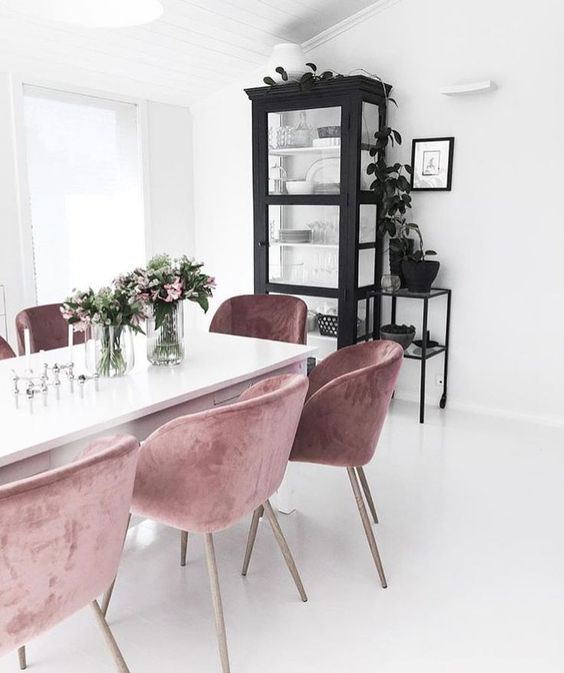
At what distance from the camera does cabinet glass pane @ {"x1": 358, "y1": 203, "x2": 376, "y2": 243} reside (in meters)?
4.03

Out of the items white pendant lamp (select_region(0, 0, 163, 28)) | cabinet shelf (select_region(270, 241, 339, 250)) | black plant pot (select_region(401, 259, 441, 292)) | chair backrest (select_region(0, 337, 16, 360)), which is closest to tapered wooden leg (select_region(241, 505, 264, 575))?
chair backrest (select_region(0, 337, 16, 360))

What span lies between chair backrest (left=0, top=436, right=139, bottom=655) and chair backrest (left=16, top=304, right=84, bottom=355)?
172cm

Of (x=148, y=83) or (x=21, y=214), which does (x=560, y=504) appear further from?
(x=148, y=83)

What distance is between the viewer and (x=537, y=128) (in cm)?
368

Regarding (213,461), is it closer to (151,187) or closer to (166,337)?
(166,337)

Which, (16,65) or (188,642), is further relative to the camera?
(16,65)

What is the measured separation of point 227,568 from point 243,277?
2.86 meters

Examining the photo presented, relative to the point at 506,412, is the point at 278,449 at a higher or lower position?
higher

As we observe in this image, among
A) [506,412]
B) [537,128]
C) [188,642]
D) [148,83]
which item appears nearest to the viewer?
[188,642]

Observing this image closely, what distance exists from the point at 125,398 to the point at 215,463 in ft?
1.46

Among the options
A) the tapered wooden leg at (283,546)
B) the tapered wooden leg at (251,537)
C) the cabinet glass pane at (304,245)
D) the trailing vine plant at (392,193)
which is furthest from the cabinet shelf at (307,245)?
the tapered wooden leg at (283,546)

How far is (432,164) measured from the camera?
13.2ft

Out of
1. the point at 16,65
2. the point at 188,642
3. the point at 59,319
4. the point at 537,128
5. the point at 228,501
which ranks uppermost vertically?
the point at 16,65

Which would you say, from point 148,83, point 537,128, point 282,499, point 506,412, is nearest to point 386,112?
point 537,128
